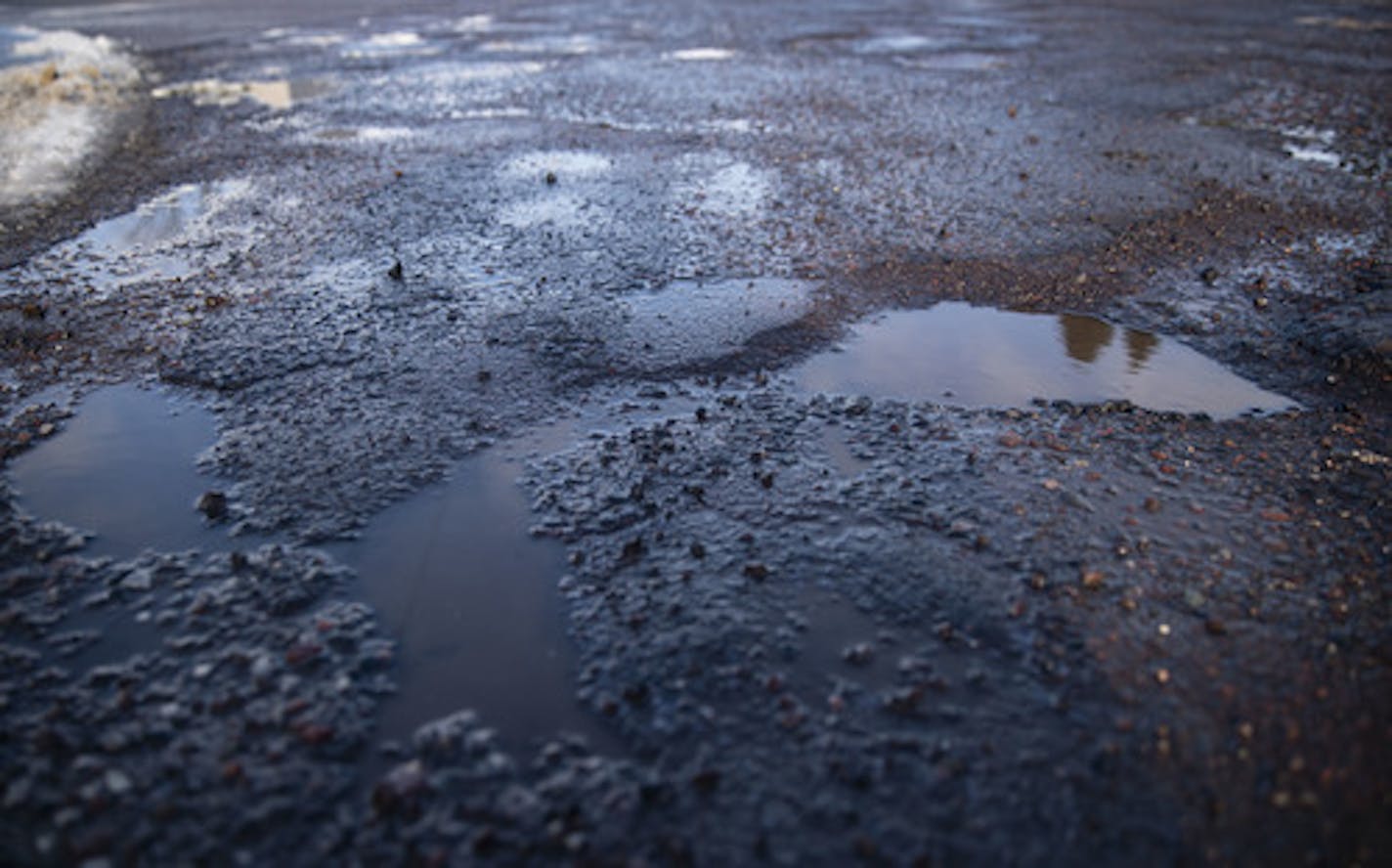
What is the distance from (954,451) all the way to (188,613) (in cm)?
330

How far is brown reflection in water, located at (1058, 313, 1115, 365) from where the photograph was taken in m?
5.07

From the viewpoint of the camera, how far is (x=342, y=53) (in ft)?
48.9

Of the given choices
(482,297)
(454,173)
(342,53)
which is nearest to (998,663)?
(482,297)

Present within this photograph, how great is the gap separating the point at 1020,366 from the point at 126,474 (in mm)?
4669

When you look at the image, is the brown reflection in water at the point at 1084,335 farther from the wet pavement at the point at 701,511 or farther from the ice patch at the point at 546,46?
the ice patch at the point at 546,46

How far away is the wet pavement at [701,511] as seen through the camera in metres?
2.52

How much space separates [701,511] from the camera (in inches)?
146

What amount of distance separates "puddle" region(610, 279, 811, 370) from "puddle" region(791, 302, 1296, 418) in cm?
51

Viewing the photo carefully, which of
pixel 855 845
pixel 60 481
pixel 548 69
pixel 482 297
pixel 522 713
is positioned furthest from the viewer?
pixel 548 69

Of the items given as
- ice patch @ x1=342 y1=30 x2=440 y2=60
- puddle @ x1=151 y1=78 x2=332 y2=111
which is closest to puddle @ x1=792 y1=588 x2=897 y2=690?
puddle @ x1=151 y1=78 x2=332 y2=111

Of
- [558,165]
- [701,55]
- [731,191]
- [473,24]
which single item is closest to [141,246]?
[558,165]

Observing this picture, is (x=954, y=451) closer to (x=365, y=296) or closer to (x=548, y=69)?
(x=365, y=296)

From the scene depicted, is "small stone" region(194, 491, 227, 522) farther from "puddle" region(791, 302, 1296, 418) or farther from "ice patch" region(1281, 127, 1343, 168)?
"ice patch" region(1281, 127, 1343, 168)

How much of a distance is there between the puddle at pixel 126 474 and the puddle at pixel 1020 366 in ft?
10.1
